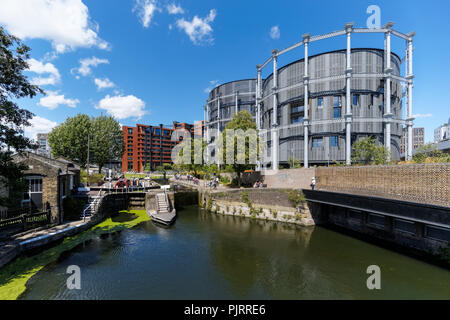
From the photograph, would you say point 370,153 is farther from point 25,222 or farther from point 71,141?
point 71,141

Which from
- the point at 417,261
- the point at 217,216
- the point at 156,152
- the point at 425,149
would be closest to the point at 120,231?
the point at 217,216

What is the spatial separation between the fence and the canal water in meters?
4.36

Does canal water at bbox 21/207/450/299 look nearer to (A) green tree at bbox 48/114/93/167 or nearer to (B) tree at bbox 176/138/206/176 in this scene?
(A) green tree at bbox 48/114/93/167

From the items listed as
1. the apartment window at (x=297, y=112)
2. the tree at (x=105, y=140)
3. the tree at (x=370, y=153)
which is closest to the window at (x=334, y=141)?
the apartment window at (x=297, y=112)

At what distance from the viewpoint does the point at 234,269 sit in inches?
436

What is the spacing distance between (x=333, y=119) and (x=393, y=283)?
3124 centimetres

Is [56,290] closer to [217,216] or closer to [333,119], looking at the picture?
[217,216]

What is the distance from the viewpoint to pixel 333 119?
3466 cm

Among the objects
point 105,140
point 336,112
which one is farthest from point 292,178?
point 105,140

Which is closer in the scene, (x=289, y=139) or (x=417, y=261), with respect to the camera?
(x=417, y=261)

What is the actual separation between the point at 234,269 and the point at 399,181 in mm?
14420

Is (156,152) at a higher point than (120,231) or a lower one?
higher

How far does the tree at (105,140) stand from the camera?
137 ft

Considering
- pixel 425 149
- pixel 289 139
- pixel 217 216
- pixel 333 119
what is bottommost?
pixel 217 216
